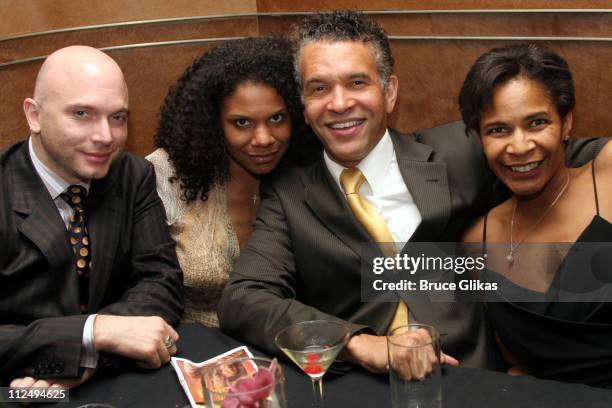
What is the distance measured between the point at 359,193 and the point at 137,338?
37.8 inches

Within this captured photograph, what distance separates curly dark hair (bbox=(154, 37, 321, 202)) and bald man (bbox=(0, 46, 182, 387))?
0.30 metres

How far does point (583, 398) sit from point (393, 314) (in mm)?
795

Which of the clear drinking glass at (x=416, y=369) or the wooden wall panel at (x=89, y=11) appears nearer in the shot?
the clear drinking glass at (x=416, y=369)

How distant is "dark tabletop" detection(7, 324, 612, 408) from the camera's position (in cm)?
149

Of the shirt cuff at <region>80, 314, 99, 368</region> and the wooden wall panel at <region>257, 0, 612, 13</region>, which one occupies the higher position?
the wooden wall panel at <region>257, 0, 612, 13</region>

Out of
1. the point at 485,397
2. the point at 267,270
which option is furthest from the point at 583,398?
the point at 267,270

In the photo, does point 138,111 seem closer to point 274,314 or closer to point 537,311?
point 274,314

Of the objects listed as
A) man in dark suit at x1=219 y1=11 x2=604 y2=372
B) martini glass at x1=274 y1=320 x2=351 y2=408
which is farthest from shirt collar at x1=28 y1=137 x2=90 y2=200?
martini glass at x1=274 y1=320 x2=351 y2=408

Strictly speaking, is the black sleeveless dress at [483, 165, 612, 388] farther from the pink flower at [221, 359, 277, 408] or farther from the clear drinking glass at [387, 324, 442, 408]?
the pink flower at [221, 359, 277, 408]

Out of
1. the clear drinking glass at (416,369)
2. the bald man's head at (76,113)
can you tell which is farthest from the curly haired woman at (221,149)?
the clear drinking glass at (416,369)

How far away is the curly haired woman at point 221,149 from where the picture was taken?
260 centimetres

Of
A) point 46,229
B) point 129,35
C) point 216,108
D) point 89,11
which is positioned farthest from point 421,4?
point 46,229

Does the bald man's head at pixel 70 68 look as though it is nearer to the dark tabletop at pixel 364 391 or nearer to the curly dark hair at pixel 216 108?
the curly dark hair at pixel 216 108

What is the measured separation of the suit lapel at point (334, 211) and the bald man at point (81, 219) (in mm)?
563
